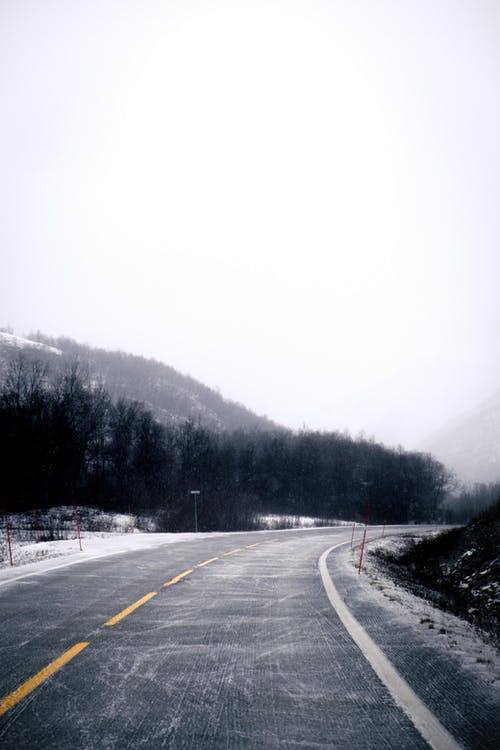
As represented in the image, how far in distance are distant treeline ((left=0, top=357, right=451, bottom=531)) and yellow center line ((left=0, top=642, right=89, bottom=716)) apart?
63.4 ft

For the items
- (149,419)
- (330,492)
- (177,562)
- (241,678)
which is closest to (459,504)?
(330,492)

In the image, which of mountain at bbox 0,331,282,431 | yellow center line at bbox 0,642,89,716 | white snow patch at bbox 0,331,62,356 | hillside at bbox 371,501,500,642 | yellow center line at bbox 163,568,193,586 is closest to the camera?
yellow center line at bbox 0,642,89,716

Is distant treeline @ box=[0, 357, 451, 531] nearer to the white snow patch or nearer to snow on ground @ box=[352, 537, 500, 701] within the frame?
snow on ground @ box=[352, 537, 500, 701]

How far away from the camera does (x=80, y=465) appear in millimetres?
52000

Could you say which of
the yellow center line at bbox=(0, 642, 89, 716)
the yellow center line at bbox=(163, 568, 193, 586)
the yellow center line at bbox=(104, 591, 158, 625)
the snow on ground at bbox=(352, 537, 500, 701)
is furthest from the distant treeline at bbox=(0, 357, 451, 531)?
the yellow center line at bbox=(0, 642, 89, 716)

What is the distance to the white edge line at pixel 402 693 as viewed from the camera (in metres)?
2.99

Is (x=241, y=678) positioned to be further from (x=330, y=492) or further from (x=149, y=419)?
(x=330, y=492)

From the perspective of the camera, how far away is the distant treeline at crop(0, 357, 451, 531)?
152ft

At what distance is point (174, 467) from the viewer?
68750 millimetres

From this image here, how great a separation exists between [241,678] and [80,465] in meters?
51.8

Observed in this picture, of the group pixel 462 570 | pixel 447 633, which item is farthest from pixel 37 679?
pixel 462 570

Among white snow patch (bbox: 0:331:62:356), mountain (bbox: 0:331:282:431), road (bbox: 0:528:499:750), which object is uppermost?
white snow patch (bbox: 0:331:62:356)

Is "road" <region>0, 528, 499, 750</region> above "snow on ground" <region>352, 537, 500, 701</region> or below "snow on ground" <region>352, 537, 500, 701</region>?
above

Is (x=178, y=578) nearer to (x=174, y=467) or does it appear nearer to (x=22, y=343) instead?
(x=174, y=467)
